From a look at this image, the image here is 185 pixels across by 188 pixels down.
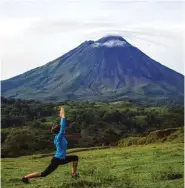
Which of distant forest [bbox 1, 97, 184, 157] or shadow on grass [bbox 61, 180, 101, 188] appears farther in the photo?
distant forest [bbox 1, 97, 184, 157]

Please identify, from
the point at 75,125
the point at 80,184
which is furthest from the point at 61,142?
the point at 75,125

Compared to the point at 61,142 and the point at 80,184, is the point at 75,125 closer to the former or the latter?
the point at 80,184

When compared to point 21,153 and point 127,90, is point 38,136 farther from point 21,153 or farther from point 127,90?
point 127,90

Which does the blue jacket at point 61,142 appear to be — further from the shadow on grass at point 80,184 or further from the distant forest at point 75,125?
the distant forest at point 75,125

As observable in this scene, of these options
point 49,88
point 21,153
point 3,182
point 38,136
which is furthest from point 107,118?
point 49,88

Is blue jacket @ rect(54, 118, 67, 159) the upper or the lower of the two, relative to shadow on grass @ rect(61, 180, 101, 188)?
upper

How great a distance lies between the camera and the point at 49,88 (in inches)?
7717

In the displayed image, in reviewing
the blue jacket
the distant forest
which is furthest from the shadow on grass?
the distant forest

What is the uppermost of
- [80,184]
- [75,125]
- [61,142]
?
[61,142]

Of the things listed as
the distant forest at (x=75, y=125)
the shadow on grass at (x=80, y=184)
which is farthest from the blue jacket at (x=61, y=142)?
the distant forest at (x=75, y=125)

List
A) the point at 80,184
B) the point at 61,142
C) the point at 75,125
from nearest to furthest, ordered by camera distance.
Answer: the point at 61,142 → the point at 80,184 → the point at 75,125

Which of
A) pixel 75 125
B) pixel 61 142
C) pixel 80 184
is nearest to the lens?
pixel 61 142

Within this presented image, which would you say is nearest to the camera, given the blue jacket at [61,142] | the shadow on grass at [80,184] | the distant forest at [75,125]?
the blue jacket at [61,142]

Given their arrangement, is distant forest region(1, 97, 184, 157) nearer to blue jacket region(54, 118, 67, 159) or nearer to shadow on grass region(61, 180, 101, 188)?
shadow on grass region(61, 180, 101, 188)
